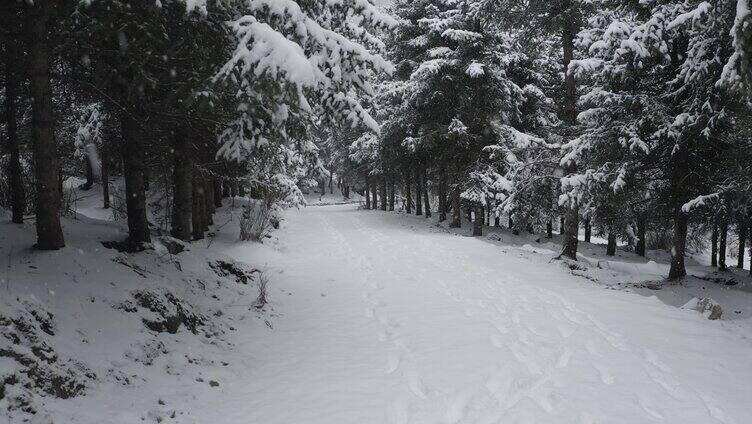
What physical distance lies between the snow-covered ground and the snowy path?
0.02 m

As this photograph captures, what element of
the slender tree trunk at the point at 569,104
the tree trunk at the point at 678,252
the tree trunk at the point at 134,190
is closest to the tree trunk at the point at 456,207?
the slender tree trunk at the point at 569,104

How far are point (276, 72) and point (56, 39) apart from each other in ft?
10.3

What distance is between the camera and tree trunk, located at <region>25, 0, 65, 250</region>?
5367 mm

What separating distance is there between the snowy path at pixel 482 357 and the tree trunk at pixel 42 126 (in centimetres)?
294

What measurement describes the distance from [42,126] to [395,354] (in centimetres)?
523

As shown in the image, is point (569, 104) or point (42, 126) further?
point (569, 104)

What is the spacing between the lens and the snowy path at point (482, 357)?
169 inches

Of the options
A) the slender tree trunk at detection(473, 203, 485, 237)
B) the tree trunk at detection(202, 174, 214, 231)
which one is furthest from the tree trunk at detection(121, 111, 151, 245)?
the slender tree trunk at detection(473, 203, 485, 237)

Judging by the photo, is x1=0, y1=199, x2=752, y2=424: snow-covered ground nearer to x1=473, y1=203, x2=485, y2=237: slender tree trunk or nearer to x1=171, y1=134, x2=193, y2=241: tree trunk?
x1=171, y1=134, x2=193, y2=241: tree trunk

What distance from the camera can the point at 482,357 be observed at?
5516 millimetres

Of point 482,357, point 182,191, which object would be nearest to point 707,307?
point 482,357

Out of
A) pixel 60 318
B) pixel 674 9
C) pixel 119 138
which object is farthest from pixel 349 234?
pixel 60 318

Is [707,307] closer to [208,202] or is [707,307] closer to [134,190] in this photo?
[134,190]

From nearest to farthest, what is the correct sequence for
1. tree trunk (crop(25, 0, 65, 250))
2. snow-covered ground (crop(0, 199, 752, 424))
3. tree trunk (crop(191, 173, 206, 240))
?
1. snow-covered ground (crop(0, 199, 752, 424))
2. tree trunk (crop(25, 0, 65, 250))
3. tree trunk (crop(191, 173, 206, 240))
